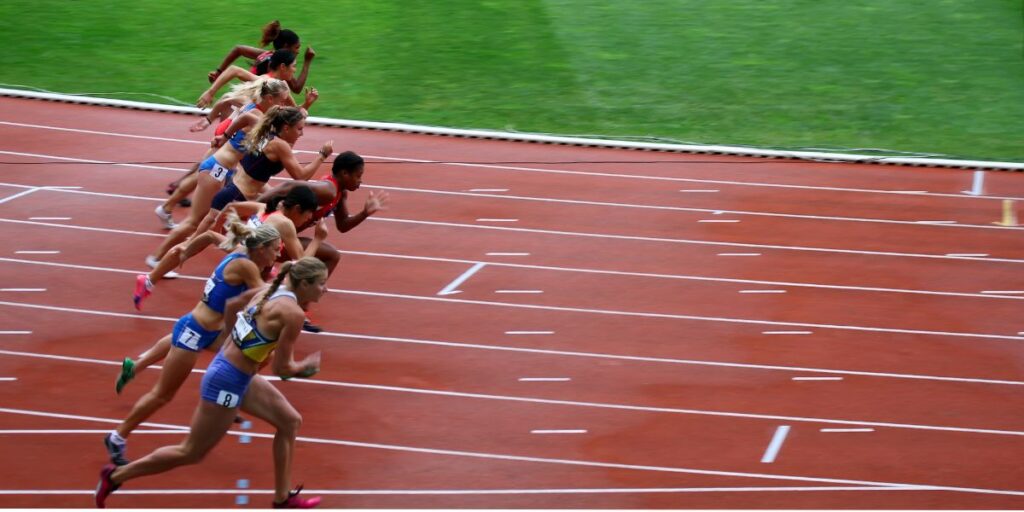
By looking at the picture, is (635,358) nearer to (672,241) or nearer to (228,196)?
(672,241)

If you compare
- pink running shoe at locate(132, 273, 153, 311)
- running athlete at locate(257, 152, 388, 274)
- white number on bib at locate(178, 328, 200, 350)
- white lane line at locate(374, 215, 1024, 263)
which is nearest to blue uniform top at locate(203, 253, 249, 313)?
white number on bib at locate(178, 328, 200, 350)

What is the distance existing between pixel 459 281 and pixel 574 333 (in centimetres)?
136

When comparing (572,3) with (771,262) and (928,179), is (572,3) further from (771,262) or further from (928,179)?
(771,262)

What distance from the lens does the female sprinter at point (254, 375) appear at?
6691 millimetres

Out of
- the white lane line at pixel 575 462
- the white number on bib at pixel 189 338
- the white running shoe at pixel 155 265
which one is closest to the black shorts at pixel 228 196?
the white running shoe at pixel 155 265

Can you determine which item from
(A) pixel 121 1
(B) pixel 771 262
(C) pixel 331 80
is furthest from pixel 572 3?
(B) pixel 771 262

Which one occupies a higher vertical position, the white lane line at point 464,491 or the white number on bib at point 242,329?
the white number on bib at point 242,329

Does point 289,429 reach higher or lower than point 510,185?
higher

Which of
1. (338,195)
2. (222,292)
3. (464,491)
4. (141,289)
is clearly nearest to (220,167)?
(141,289)

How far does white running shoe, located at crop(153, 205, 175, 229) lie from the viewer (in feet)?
38.0

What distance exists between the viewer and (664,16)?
61.0 feet

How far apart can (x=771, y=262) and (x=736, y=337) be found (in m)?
1.81

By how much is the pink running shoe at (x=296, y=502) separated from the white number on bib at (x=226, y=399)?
2.13ft

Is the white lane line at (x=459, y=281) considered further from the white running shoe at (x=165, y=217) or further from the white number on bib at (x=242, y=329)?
the white number on bib at (x=242, y=329)
